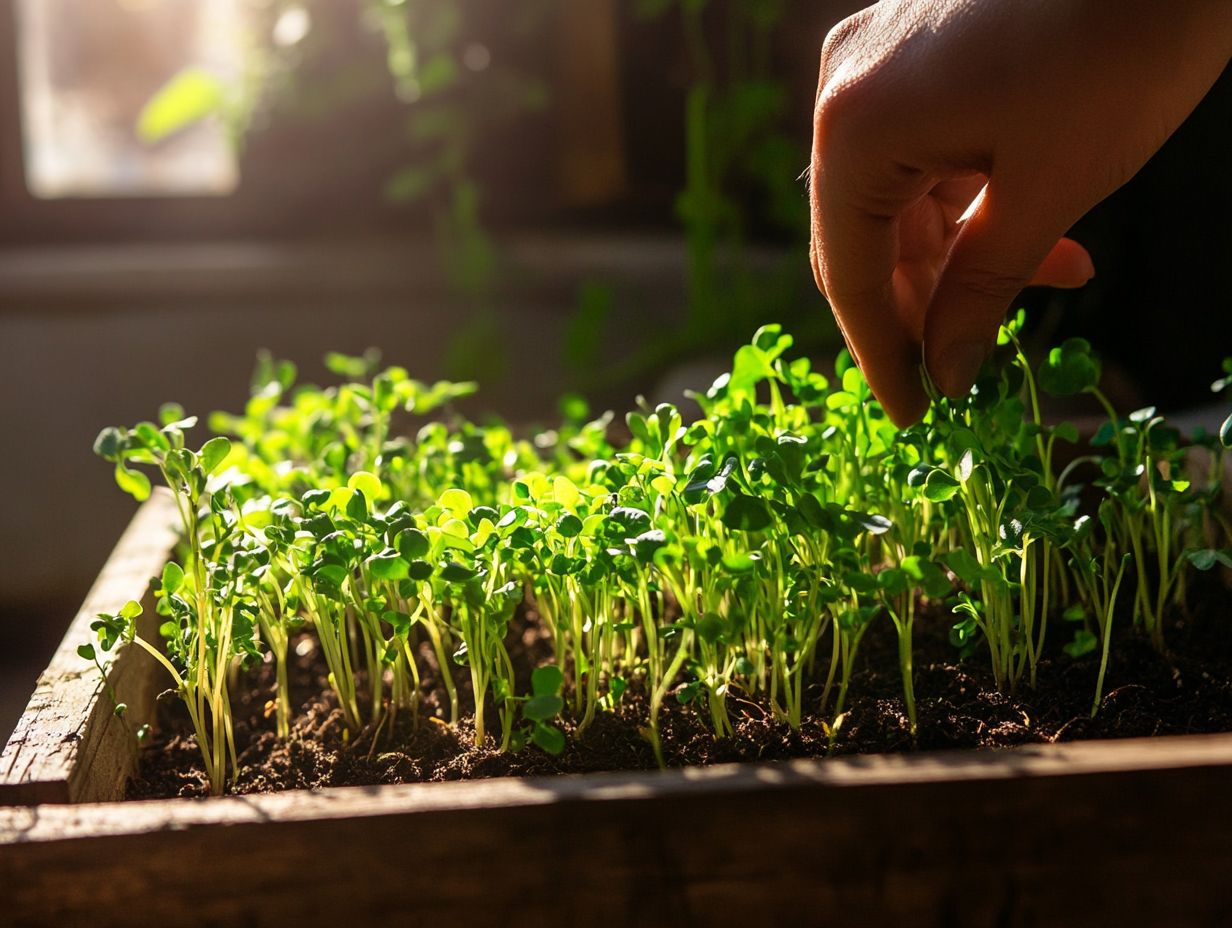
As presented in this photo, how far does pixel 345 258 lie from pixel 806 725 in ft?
6.50

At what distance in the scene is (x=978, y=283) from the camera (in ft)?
2.48

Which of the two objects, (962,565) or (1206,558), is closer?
(962,565)

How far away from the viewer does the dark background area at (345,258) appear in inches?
90.2

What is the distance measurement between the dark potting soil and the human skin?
0.24 metres

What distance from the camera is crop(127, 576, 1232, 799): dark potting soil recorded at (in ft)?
2.54

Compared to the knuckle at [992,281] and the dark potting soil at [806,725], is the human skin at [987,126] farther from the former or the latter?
the dark potting soil at [806,725]

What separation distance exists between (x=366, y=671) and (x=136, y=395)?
Answer: 1722 mm

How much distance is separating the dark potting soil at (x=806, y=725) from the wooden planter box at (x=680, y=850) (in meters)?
0.14

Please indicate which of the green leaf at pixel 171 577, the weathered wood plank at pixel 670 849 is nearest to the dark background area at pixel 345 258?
the green leaf at pixel 171 577

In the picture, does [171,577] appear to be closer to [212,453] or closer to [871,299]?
[212,453]

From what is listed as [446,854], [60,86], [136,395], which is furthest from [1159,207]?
[60,86]

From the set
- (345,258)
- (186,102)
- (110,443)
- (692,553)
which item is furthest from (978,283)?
(186,102)

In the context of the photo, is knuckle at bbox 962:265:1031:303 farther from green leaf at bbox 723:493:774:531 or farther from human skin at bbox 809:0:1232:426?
green leaf at bbox 723:493:774:531

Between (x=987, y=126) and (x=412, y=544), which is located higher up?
(x=987, y=126)
